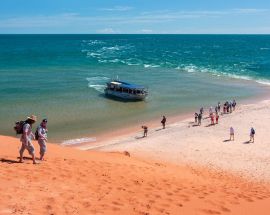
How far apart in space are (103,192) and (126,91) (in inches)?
1407

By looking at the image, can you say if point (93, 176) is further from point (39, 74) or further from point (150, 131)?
point (39, 74)

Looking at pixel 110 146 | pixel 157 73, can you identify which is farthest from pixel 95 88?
pixel 110 146

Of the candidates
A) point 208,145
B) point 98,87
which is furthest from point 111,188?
point 98,87

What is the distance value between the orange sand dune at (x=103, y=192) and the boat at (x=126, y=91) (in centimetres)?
3051

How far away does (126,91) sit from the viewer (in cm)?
4666

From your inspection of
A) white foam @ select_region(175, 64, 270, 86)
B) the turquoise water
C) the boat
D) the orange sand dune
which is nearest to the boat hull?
the boat

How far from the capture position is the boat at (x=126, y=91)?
148ft

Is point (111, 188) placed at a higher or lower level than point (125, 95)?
higher

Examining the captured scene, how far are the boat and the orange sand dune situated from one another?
100 feet

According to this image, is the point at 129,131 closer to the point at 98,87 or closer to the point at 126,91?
the point at 126,91

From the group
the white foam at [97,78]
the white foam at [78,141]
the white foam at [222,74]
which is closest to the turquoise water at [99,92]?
the white foam at [222,74]

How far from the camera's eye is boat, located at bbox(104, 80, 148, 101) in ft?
148

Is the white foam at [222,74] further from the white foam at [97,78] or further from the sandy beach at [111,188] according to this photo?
the sandy beach at [111,188]

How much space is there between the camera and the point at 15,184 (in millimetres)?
10867
